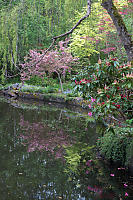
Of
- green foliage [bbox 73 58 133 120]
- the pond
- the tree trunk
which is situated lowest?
the pond

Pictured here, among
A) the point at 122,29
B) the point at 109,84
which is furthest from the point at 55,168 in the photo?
A: the point at 122,29

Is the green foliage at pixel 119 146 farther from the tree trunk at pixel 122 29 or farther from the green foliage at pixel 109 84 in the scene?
the tree trunk at pixel 122 29

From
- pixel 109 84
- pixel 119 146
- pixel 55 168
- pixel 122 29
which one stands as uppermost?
pixel 122 29

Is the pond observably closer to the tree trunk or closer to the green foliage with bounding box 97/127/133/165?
the green foliage with bounding box 97/127/133/165

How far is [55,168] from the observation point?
4430mm

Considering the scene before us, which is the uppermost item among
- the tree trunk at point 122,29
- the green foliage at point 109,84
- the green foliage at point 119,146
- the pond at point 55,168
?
the tree trunk at point 122,29

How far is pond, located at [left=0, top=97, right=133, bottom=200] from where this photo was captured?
11.6 feet

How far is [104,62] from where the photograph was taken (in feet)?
12.3

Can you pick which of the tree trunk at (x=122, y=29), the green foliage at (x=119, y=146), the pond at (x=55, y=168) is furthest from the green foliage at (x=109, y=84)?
the pond at (x=55, y=168)

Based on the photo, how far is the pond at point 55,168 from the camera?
11.6ft

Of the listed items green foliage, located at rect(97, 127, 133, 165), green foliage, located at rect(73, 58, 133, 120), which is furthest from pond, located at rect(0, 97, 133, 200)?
green foliage, located at rect(73, 58, 133, 120)

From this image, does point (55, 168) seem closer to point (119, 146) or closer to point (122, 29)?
point (119, 146)

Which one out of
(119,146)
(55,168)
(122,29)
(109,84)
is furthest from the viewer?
(119,146)

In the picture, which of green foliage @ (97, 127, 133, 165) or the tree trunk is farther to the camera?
green foliage @ (97, 127, 133, 165)
